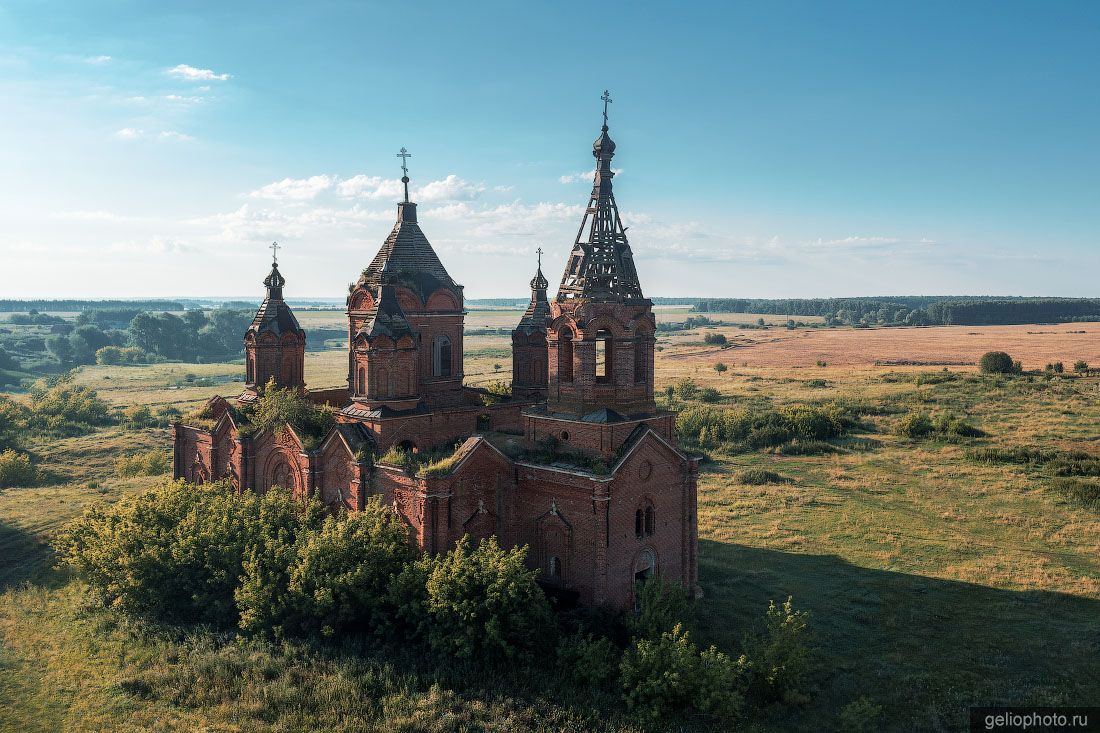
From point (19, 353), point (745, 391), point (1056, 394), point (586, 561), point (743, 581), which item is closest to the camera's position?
point (586, 561)

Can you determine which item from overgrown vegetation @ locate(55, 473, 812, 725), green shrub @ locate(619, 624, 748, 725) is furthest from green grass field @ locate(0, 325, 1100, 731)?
overgrown vegetation @ locate(55, 473, 812, 725)

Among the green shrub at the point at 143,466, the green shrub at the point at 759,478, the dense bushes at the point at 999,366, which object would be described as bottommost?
the green shrub at the point at 759,478

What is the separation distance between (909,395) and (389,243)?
5731 cm

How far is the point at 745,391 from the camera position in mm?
80000

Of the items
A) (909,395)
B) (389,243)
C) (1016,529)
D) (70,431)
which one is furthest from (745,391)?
(70,431)

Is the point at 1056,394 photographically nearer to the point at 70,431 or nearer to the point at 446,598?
the point at 446,598

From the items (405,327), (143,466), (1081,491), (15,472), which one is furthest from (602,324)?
(15,472)

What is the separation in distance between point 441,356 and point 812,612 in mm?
16280

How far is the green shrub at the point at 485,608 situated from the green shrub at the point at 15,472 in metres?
39.1

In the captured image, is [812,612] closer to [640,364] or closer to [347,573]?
[640,364]

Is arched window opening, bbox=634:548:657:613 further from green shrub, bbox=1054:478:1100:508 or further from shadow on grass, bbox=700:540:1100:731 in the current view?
green shrub, bbox=1054:478:1100:508

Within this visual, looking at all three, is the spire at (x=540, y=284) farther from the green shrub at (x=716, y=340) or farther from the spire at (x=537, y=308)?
the green shrub at (x=716, y=340)

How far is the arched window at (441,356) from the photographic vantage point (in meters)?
29.0

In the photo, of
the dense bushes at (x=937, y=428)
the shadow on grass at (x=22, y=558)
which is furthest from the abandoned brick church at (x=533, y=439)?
the dense bushes at (x=937, y=428)
